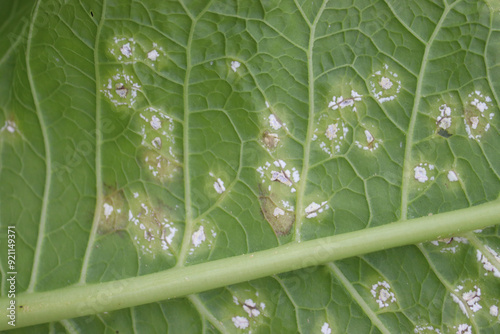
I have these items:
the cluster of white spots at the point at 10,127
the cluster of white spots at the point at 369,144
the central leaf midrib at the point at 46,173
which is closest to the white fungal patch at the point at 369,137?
the cluster of white spots at the point at 369,144

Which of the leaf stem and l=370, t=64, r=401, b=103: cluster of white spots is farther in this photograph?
l=370, t=64, r=401, b=103: cluster of white spots

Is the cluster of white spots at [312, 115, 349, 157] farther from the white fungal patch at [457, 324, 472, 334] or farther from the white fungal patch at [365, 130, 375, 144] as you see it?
the white fungal patch at [457, 324, 472, 334]

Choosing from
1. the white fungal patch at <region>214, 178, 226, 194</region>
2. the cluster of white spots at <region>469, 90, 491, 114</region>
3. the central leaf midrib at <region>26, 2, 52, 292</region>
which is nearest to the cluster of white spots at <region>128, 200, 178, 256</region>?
the white fungal patch at <region>214, 178, 226, 194</region>

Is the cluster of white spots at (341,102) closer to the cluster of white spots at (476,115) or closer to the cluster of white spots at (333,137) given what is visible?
Result: the cluster of white spots at (333,137)

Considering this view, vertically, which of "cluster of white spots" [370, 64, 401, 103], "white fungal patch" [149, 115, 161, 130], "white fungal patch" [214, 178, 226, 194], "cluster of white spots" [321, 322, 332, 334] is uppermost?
"cluster of white spots" [370, 64, 401, 103]

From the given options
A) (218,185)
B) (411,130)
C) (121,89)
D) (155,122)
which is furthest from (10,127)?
(411,130)
